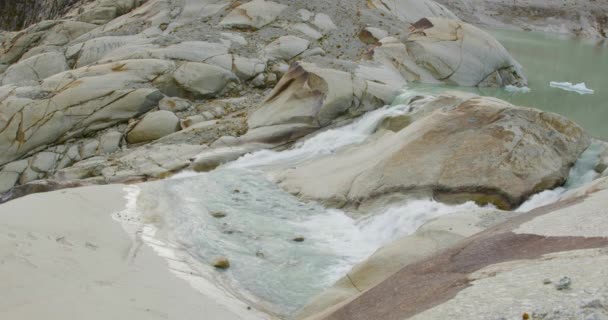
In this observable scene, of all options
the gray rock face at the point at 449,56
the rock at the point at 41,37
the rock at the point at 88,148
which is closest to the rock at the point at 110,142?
the rock at the point at 88,148

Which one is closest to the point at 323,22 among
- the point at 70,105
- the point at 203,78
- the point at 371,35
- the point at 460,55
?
the point at 371,35

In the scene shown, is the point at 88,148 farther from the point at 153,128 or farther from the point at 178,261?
the point at 178,261

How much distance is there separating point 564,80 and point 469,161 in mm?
17518

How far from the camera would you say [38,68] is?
1035 inches

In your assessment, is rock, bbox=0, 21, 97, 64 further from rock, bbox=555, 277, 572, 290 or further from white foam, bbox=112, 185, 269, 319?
rock, bbox=555, 277, 572, 290

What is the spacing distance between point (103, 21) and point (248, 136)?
60.5ft

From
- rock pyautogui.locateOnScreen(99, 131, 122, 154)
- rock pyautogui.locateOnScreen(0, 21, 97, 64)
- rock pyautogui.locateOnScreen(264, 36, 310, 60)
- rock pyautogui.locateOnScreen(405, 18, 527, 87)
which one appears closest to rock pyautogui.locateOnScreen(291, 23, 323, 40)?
rock pyautogui.locateOnScreen(264, 36, 310, 60)

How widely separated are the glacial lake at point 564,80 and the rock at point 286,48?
5.63 m

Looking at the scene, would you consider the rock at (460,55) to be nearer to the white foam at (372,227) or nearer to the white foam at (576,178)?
the white foam at (576,178)

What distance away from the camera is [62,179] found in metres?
17.2

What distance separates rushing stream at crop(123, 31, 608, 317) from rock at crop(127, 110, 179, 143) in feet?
12.3

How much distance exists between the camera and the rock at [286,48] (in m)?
25.2

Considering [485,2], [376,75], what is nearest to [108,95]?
[376,75]

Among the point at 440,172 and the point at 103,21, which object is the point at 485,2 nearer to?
the point at 103,21
